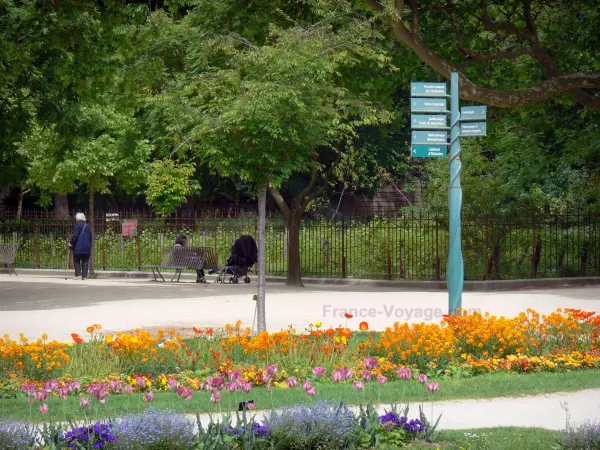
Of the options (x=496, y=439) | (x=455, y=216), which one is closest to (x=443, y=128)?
(x=455, y=216)

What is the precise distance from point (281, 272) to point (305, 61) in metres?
16.2

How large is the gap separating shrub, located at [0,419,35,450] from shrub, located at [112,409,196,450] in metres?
0.53

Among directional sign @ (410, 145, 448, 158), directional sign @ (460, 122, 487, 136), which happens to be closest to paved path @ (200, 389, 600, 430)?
directional sign @ (410, 145, 448, 158)

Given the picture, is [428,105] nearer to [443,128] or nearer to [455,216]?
[443,128]

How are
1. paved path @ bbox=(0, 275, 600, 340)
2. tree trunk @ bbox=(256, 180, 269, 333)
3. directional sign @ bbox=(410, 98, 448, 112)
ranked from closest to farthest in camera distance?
tree trunk @ bbox=(256, 180, 269, 333) < directional sign @ bbox=(410, 98, 448, 112) < paved path @ bbox=(0, 275, 600, 340)

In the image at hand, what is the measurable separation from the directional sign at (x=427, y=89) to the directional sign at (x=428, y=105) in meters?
0.07

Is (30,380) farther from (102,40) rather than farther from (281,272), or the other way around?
(281,272)

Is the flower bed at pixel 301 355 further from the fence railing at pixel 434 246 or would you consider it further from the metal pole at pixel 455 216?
the fence railing at pixel 434 246

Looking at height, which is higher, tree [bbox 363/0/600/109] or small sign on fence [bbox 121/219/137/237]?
tree [bbox 363/0/600/109]

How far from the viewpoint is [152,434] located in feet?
20.2

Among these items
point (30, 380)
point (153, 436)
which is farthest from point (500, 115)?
point (153, 436)

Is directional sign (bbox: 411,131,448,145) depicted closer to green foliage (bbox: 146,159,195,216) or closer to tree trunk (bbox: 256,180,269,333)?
tree trunk (bbox: 256,180,269,333)

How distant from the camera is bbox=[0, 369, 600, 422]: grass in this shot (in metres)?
8.41

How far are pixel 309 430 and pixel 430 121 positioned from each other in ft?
26.4
